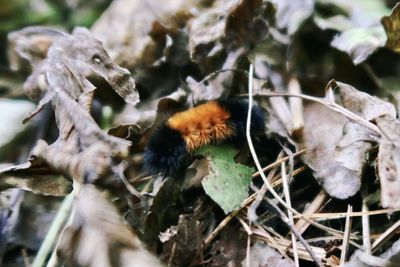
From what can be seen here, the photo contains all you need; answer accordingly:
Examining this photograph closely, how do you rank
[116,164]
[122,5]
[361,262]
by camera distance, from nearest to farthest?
[361,262], [116,164], [122,5]

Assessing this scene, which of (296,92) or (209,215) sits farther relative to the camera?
(296,92)

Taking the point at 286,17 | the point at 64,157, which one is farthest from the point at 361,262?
the point at 286,17

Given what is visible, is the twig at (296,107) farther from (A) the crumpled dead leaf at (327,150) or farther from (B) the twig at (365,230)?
(B) the twig at (365,230)

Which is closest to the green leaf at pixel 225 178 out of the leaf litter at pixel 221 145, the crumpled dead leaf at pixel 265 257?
the leaf litter at pixel 221 145

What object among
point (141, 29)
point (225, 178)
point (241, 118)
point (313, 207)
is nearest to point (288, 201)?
point (313, 207)

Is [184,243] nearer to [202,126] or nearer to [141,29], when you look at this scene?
[202,126]

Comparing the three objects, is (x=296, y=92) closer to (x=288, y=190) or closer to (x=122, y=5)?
(x=288, y=190)

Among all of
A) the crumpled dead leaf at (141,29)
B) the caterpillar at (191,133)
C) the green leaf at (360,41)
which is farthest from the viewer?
the crumpled dead leaf at (141,29)
